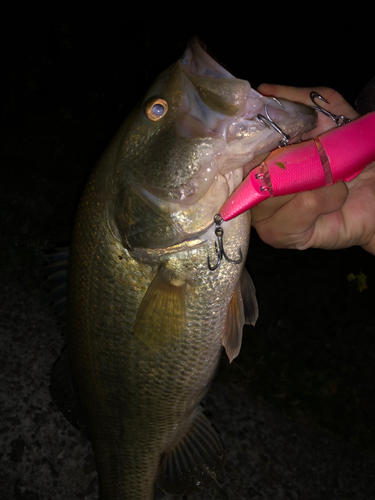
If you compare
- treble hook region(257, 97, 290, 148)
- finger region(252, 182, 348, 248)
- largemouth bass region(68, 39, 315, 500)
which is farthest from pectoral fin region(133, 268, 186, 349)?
treble hook region(257, 97, 290, 148)

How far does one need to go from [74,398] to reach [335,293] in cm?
234

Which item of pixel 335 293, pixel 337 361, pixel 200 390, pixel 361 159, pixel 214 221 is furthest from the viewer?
pixel 335 293

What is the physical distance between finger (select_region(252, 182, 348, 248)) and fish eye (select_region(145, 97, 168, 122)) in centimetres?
48

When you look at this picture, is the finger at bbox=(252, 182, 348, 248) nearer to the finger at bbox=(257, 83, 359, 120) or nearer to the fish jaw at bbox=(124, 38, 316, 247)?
the fish jaw at bbox=(124, 38, 316, 247)

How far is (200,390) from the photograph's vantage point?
5.21 ft

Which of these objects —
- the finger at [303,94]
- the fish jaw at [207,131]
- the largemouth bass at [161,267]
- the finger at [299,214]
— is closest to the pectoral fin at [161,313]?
the largemouth bass at [161,267]

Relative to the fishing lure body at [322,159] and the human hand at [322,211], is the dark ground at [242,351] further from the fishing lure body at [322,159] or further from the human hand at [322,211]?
the fishing lure body at [322,159]

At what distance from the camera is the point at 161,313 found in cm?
133

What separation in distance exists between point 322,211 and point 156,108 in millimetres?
683

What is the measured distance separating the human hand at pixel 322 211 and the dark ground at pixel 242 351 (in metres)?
1.24

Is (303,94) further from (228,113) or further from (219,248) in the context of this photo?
(219,248)

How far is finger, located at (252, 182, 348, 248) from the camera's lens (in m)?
1.28

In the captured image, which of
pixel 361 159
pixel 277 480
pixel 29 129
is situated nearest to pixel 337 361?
pixel 277 480

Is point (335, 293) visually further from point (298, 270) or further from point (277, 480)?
point (277, 480)
